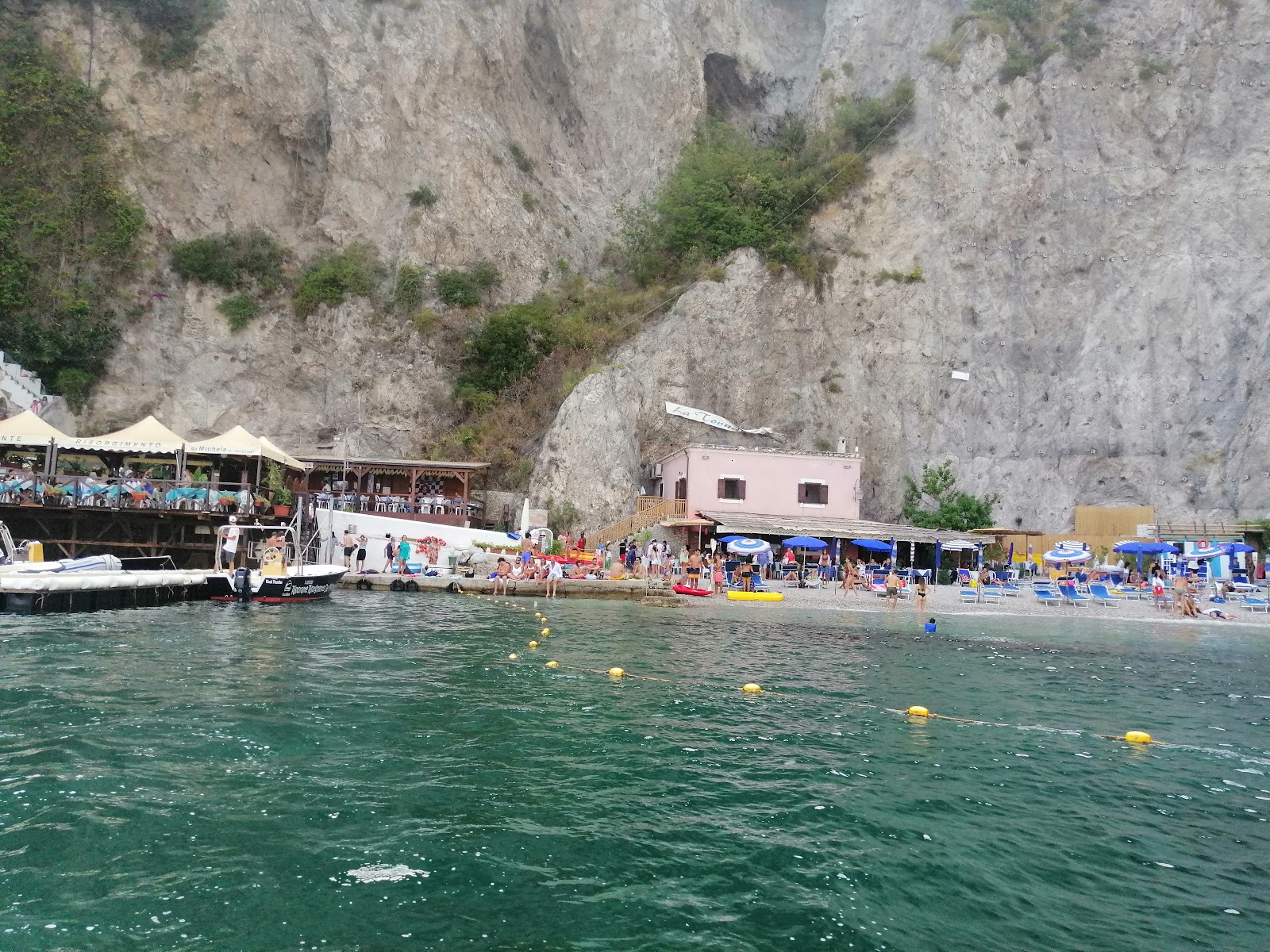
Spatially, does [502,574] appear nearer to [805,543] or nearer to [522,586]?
[522,586]

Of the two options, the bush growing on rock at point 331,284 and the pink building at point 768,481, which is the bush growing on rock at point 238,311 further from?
the pink building at point 768,481

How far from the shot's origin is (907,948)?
18.1ft

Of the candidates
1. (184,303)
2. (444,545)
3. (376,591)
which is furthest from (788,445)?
(184,303)

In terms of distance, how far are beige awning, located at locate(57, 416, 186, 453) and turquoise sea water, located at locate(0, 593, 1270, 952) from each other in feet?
51.0

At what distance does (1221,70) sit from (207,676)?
6021 centimetres

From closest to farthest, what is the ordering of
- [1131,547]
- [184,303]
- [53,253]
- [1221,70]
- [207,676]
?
[207,676] < [1131,547] < [53,253] < [184,303] < [1221,70]

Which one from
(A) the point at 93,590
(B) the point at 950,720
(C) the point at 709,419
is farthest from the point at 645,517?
(B) the point at 950,720

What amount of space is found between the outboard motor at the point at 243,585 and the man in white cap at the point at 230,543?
125 inches

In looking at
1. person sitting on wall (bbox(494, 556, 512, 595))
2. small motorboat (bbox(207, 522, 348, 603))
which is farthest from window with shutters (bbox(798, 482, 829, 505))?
small motorboat (bbox(207, 522, 348, 603))

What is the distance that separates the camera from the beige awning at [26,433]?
28125 millimetres

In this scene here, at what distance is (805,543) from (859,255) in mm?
22889

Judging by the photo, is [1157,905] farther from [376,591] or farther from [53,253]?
[53,253]

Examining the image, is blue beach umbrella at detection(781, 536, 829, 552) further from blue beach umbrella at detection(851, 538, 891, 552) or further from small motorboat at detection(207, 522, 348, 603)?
small motorboat at detection(207, 522, 348, 603)

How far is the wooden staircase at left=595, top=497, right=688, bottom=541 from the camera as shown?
3572 centimetres
